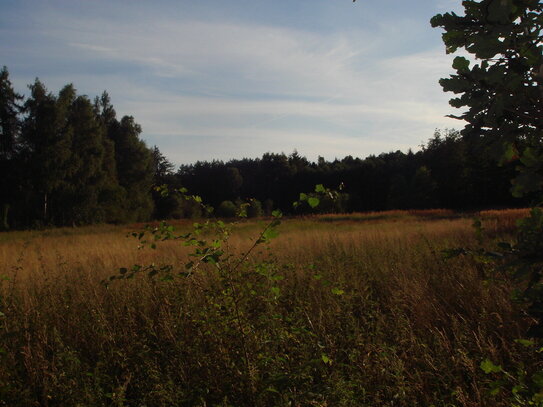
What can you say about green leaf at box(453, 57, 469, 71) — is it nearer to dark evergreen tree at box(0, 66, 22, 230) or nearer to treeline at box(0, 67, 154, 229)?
treeline at box(0, 67, 154, 229)

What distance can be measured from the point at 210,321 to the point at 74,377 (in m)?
1.06

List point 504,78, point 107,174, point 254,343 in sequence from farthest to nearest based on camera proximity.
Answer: point 107,174
point 254,343
point 504,78

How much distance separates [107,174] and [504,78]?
1475 inches

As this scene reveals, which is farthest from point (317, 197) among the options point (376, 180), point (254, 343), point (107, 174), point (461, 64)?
point (376, 180)

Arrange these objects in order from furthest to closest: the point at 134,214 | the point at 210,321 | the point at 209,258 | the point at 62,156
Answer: the point at 134,214 → the point at 62,156 → the point at 210,321 → the point at 209,258

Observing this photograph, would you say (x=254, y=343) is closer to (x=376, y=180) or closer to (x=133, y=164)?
(x=133, y=164)

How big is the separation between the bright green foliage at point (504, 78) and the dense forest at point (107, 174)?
10789mm

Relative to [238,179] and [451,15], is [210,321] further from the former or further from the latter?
[238,179]

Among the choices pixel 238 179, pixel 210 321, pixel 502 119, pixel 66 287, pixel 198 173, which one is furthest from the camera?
pixel 198 173

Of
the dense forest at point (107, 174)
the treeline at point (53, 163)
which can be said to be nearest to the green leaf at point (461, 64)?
the dense forest at point (107, 174)

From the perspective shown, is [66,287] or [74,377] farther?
[66,287]

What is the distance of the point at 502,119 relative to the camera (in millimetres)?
991

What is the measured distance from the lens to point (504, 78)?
0.90 metres

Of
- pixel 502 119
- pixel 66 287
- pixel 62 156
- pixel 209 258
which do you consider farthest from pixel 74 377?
pixel 62 156
